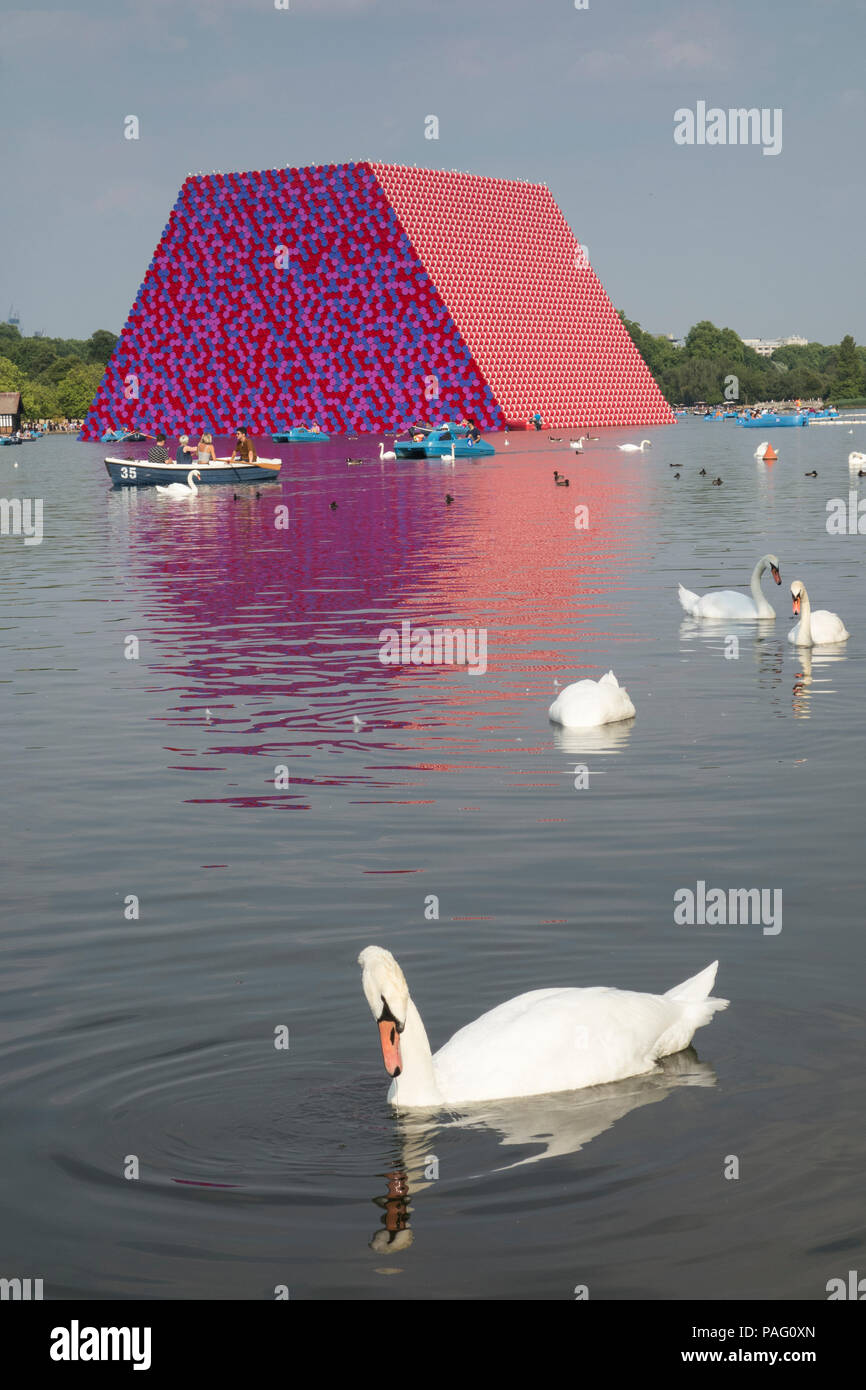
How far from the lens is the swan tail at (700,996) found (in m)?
7.69

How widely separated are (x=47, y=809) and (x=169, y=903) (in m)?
2.81

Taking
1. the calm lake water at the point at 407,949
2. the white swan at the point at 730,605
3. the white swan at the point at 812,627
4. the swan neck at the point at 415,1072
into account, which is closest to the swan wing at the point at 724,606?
the white swan at the point at 730,605

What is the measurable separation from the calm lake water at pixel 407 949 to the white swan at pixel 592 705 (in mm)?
156

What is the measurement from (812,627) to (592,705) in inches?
211

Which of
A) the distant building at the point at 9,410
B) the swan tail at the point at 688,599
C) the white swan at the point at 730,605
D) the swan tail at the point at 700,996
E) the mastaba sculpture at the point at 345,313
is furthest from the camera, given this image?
the distant building at the point at 9,410

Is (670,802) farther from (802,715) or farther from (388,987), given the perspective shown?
(388,987)

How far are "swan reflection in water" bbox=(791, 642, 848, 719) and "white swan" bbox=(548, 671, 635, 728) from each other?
1552 mm

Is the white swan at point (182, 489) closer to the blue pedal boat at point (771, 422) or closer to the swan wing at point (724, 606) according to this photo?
the swan wing at point (724, 606)

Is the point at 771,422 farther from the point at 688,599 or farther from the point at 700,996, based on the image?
the point at 700,996

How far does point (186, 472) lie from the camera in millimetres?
59062

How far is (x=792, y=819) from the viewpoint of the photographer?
38.6 feet

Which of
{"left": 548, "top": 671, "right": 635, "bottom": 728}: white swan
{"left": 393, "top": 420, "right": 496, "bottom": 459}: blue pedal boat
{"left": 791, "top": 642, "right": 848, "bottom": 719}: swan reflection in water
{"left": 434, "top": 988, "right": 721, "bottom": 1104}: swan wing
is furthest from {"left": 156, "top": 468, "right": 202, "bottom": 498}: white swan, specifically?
{"left": 434, "top": 988, "right": 721, "bottom": 1104}: swan wing

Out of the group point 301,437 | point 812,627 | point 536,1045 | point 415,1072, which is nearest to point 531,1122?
point 536,1045
